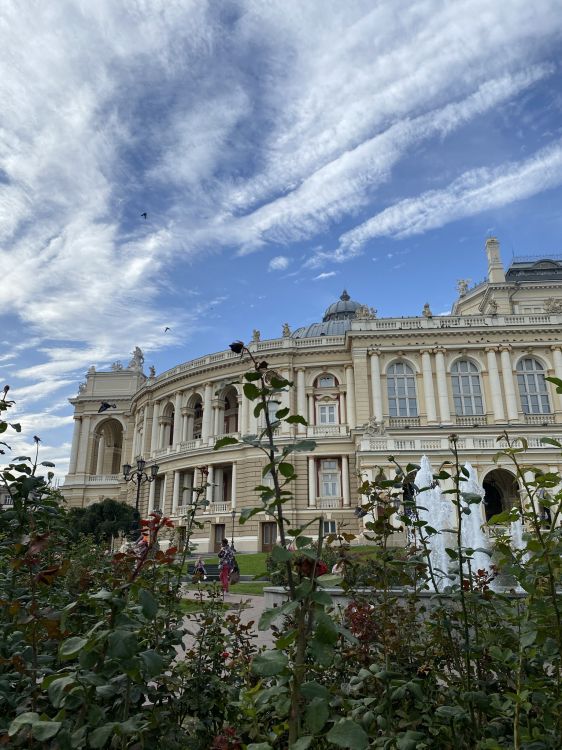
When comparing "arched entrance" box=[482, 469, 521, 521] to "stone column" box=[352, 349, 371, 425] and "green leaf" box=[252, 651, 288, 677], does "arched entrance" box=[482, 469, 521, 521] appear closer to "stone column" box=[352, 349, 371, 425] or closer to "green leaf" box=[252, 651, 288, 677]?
"stone column" box=[352, 349, 371, 425]

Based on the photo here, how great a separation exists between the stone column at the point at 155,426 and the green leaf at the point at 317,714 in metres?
46.1

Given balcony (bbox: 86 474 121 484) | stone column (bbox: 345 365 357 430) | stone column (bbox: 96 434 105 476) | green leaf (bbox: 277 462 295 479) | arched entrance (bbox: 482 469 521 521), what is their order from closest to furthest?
green leaf (bbox: 277 462 295 479)
arched entrance (bbox: 482 469 521 521)
stone column (bbox: 345 365 357 430)
balcony (bbox: 86 474 121 484)
stone column (bbox: 96 434 105 476)

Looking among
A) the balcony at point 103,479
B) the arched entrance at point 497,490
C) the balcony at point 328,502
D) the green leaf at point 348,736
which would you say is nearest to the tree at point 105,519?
the balcony at point 328,502

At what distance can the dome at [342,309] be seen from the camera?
58000mm

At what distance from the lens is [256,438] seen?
2.13 meters

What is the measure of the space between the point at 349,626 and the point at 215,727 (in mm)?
1258

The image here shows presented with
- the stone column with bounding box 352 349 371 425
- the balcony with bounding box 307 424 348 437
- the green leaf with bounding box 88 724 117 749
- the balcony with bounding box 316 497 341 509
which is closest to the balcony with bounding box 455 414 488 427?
the stone column with bounding box 352 349 371 425

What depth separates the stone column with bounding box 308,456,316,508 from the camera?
34.8 meters

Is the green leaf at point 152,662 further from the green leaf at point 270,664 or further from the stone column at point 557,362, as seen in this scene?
the stone column at point 557,362

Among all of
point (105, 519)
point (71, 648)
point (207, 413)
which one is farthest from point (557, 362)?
point (71, 648)

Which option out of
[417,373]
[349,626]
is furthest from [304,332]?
[349,626]

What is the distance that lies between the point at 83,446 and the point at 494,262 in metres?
45.0

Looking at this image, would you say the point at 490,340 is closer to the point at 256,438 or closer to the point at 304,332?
the point at 304,332

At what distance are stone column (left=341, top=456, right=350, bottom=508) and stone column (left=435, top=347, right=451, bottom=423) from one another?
714 centimetres
